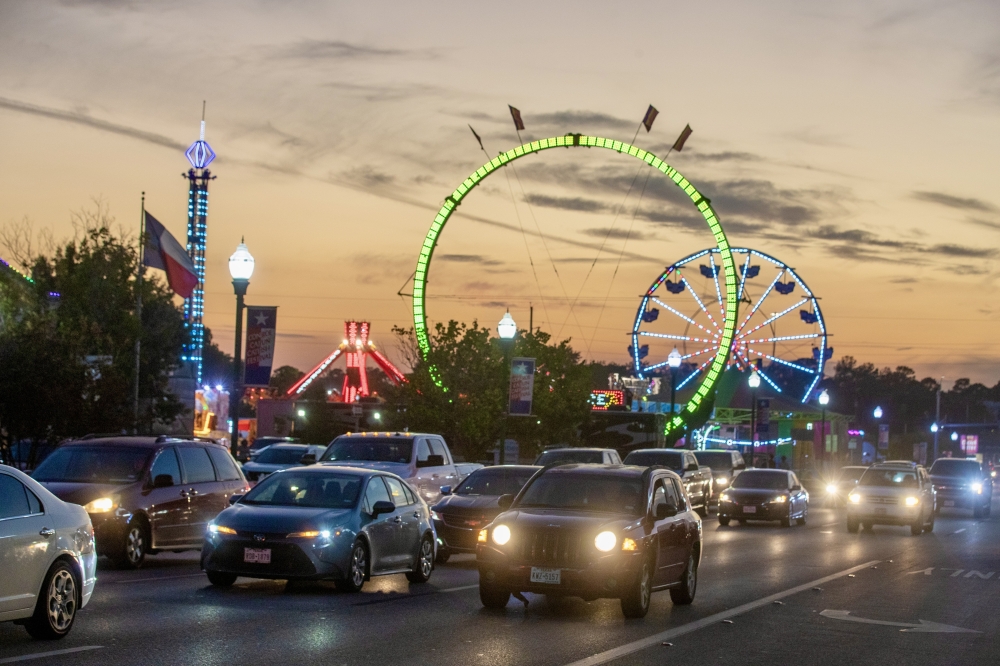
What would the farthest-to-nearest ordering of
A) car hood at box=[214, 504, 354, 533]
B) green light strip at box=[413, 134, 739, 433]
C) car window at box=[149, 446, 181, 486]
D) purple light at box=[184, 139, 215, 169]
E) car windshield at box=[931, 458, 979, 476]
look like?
purple light at box=[184, 139, 215, 169]
green light strip at box=[413, 134, 739, 433]
car windshield at box=[931, 458, 979, 476]
car window at box=[149, 446, 181, 486]
car hood at box=[214, 504, 354, 533]

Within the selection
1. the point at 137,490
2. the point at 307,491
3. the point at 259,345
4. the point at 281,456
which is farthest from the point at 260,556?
the point at 281,456

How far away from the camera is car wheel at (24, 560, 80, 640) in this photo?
35.4 feet

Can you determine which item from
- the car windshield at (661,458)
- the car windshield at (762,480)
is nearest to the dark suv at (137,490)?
the car windshield at (762,480)

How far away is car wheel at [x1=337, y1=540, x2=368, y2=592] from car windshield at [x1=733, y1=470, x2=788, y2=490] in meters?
20.6

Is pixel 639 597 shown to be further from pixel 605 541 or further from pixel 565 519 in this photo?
pixel 565 519

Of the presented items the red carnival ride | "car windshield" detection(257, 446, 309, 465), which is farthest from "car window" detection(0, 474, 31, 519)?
the red carnival ride

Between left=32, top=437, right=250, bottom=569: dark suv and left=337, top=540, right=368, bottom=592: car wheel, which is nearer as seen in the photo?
left=337, top=540, right=368, bottom=592: car wheel

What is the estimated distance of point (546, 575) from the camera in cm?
1369

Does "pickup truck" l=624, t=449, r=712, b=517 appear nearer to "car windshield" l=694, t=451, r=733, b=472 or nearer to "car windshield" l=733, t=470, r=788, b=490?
"car windshield" l=733, t=470, r=788, b=490

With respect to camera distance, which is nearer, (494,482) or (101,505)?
(101,505)

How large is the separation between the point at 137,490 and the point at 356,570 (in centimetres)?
408

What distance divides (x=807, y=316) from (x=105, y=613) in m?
67.9

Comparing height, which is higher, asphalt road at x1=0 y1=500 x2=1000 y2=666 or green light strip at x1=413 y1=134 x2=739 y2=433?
green light strip at x1=413 y1=134 x2=739 y2=433

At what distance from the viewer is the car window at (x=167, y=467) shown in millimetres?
18484
